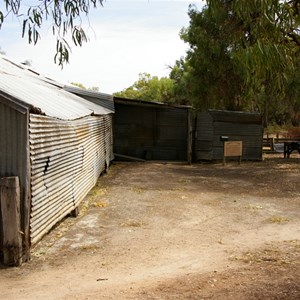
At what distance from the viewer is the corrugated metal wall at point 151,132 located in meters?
20.0

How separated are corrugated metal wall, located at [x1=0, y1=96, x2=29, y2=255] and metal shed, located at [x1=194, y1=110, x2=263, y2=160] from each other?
581 inches

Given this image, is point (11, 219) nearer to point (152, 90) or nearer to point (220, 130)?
point (220, 130)

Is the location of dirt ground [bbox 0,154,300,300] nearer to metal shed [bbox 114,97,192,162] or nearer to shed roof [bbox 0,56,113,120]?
shed roof [bbox 0,56,113,120]

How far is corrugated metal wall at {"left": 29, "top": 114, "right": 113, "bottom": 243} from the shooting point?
6492 millimetres

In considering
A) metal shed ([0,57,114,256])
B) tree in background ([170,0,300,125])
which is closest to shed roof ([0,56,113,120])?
metal shed ([0,57,114,256])

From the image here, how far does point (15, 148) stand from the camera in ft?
20.1

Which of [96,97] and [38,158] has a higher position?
[96,97]

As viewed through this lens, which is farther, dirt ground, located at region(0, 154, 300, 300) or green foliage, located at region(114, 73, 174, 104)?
green foliage, located at region(114, 73, 174, 104)

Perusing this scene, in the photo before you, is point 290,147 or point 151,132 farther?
point 290,147

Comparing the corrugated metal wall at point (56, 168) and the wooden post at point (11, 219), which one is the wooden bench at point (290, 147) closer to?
the corrugated metal wall at point (56, 168)

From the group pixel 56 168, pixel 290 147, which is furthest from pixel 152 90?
pixel 56 168

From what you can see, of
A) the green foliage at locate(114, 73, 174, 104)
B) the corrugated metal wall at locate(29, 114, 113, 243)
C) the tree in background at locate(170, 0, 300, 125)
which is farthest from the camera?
the green foliage at locate(114, 73, 174, 104)

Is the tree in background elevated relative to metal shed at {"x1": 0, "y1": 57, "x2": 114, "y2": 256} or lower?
elevated

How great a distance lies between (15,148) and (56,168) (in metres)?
1.71
